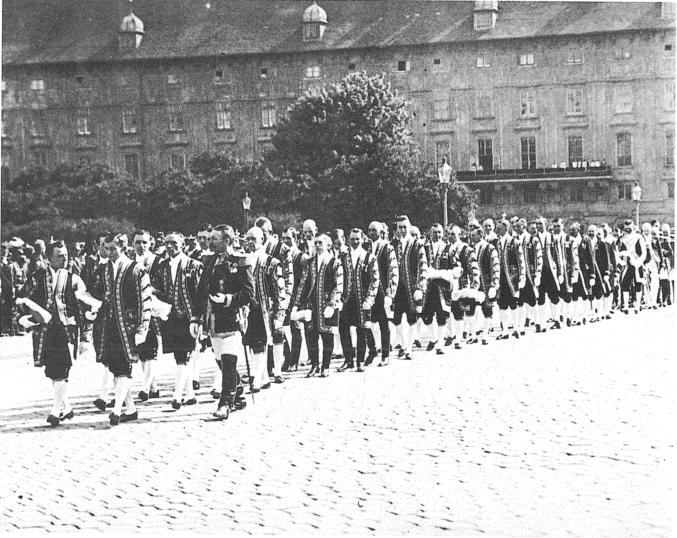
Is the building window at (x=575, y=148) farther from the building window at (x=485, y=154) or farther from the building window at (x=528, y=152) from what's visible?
the building window at (x=485, y=154)

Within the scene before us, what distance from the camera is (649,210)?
13.8 meters

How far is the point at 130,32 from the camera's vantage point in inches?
563

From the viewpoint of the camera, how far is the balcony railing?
1934 centimetres

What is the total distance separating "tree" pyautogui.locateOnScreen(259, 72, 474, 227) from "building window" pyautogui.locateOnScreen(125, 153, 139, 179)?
26.8 ft

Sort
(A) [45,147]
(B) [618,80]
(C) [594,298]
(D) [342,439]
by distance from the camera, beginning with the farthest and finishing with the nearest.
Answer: (C) [594,298]
(B) [618,80]
(A) [45,147]
(D) [342,439]

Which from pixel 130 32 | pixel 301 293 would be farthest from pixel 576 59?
pixel 130 32

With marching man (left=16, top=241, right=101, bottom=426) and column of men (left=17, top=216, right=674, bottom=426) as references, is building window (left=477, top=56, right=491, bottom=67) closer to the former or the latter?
column of men (left=17, top=216, right=674, bottom=426)

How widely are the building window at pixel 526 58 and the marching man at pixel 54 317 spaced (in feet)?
28.1

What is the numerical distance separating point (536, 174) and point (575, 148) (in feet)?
13.6

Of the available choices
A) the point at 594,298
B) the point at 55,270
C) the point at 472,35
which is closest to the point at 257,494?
the point at 55,270

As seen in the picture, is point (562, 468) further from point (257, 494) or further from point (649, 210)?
point (649, 210)

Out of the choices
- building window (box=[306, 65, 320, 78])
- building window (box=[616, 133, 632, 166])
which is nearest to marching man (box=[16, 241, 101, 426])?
building window (box=[616, 133, 632, 166])

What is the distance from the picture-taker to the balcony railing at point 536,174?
19344 millimetres

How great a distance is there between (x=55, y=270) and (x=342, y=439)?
11.2 ft
